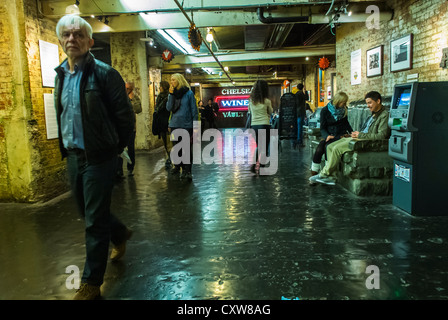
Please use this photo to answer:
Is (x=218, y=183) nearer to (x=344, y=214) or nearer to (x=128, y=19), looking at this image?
(x=344, y=214)

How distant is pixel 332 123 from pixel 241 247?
135 inches

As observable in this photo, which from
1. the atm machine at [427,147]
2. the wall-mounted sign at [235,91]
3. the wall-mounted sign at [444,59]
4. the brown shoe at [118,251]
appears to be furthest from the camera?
the wall-mounted sign at [235,91]

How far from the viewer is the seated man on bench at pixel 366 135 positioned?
5.12 m

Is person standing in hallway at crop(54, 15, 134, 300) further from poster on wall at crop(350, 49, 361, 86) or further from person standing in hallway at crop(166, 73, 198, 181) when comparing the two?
poster on wall at crop(350, 49, 361, 86)

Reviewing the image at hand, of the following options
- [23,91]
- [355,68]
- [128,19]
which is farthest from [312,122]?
[23,91]

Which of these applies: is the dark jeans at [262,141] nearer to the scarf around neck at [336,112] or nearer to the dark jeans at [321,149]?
the dark jeans at [321,149]

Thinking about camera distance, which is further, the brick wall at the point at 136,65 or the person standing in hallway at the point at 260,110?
the brick wall at the point at 136,65

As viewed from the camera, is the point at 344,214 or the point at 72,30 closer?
the point at 72,30

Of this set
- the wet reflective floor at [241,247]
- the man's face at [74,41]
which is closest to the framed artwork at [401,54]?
the wet reflective floor at [241,247]

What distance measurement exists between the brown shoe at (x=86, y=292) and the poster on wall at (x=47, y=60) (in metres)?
4.12

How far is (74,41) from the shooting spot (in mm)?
2424

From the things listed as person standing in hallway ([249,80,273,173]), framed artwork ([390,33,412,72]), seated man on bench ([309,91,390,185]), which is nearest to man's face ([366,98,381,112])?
seated man on bench ([309,91,390,185])

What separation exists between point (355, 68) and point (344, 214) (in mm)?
5850
